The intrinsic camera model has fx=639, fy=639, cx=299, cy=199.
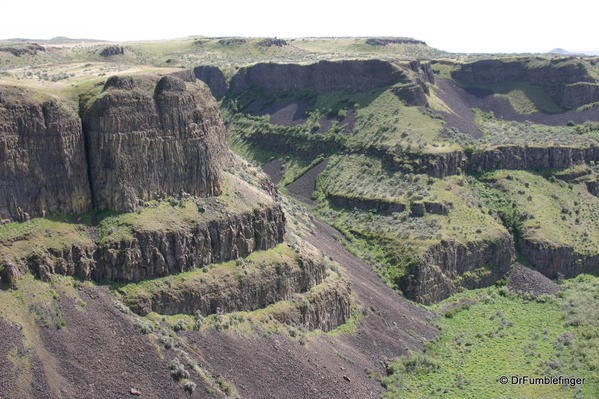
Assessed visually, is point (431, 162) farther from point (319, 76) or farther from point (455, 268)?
point (319, 76)

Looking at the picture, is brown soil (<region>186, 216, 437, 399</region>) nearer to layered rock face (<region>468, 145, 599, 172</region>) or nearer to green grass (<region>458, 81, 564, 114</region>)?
layered rock face (<region>468, 145, 599, 172</region>)

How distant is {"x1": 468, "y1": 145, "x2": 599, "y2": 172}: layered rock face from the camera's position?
116 meters

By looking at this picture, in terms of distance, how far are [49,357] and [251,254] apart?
2368 centimetres

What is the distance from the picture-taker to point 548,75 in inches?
6393

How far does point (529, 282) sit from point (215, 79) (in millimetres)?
114838

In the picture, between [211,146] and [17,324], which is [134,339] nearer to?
[17,324]

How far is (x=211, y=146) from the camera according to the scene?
2645 inches

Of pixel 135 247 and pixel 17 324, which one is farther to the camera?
pixel 135 247

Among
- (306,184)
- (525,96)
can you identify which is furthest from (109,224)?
(525,96)

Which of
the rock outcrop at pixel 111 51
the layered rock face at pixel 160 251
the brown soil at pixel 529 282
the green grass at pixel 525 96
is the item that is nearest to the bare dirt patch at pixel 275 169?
the brown soil at pixel 529 282

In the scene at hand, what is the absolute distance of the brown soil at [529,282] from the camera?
310 feet

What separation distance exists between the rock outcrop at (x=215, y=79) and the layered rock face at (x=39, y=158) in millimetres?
125659

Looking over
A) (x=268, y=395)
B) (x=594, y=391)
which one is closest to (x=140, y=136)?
(x=268, y=395)

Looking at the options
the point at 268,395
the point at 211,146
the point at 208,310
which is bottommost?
the point at 268,395
